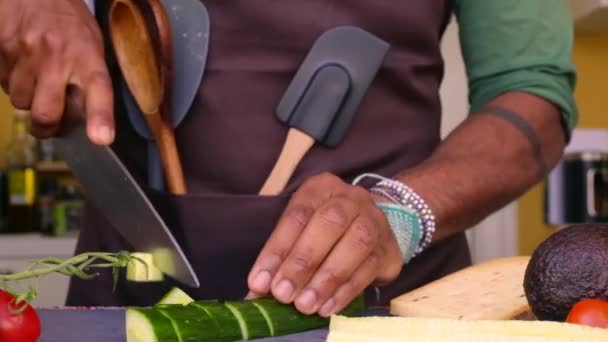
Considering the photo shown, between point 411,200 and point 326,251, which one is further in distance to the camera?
point 411,200

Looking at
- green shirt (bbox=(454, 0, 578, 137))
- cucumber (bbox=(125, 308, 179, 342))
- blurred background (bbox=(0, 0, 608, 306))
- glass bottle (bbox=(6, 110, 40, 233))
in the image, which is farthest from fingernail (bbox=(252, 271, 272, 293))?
glass bottle (bbox=(6, 110, 40, 233))

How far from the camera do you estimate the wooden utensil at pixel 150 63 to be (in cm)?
102

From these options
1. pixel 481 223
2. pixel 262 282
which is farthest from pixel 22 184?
pixel 262 282

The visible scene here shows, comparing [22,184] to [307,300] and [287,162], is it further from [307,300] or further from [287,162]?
[307,300]

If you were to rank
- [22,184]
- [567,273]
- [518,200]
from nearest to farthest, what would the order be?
[567,273], [518,200], [22,184]

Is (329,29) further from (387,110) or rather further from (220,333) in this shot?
(220,333)

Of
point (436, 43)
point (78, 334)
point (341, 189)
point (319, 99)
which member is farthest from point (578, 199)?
point (78, 334)

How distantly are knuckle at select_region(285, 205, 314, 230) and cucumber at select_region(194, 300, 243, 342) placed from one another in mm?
116

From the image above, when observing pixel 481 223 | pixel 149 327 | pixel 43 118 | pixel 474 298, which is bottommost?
pixel 481 223

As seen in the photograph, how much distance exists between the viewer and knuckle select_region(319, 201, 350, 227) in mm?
860

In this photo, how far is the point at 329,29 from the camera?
3.68ft

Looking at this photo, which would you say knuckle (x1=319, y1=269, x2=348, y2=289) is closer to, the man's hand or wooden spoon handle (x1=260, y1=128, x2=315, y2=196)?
the man's hand

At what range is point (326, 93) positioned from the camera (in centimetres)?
108

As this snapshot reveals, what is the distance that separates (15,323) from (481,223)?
80.0 inches
